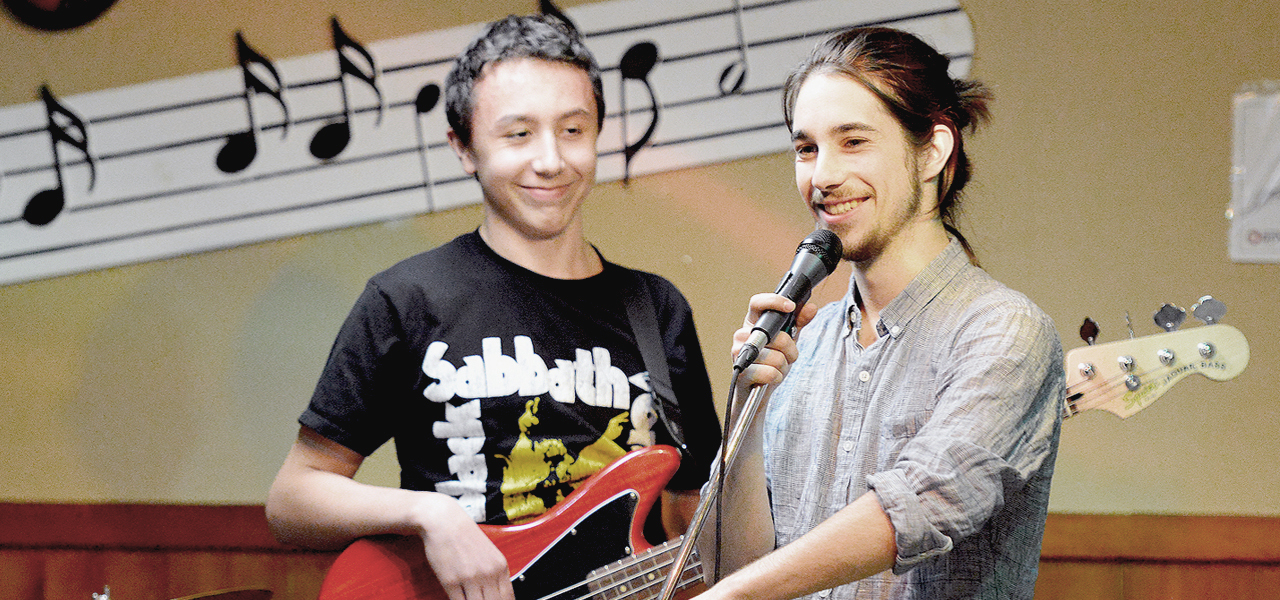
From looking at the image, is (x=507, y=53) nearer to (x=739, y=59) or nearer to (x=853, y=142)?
(x=853, y=142)

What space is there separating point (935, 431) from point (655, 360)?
731 millimetres

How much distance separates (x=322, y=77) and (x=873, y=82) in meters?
2.08

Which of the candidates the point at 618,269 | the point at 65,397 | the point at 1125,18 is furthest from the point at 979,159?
the point at 65,397

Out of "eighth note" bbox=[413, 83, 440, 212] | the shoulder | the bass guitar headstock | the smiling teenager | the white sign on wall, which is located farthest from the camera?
"eighth note" bbox=[413, 83, 440, 212]

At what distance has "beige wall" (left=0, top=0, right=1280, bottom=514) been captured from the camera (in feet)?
8.53

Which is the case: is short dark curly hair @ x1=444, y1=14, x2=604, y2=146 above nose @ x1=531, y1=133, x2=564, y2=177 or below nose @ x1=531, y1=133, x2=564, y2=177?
above

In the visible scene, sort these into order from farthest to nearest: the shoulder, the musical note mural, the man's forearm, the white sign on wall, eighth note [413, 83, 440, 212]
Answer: eighth note [413, 83, 440, 212], the musical note mural, the white sign on wall, the shoulder, the man's forearm

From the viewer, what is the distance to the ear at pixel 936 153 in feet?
5.29

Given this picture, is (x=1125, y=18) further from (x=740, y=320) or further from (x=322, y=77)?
(x=322, y=77)

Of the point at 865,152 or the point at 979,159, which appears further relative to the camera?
the point at 979,159

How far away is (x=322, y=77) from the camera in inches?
123

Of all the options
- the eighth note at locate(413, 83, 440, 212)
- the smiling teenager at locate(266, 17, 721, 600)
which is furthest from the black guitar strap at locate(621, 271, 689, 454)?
the eighth note at locate(413, 83, 440, 212)

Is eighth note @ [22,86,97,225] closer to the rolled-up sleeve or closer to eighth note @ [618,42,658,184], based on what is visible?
eighth note @ [618,42,658,184]

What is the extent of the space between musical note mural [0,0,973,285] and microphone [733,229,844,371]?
1.45 m
